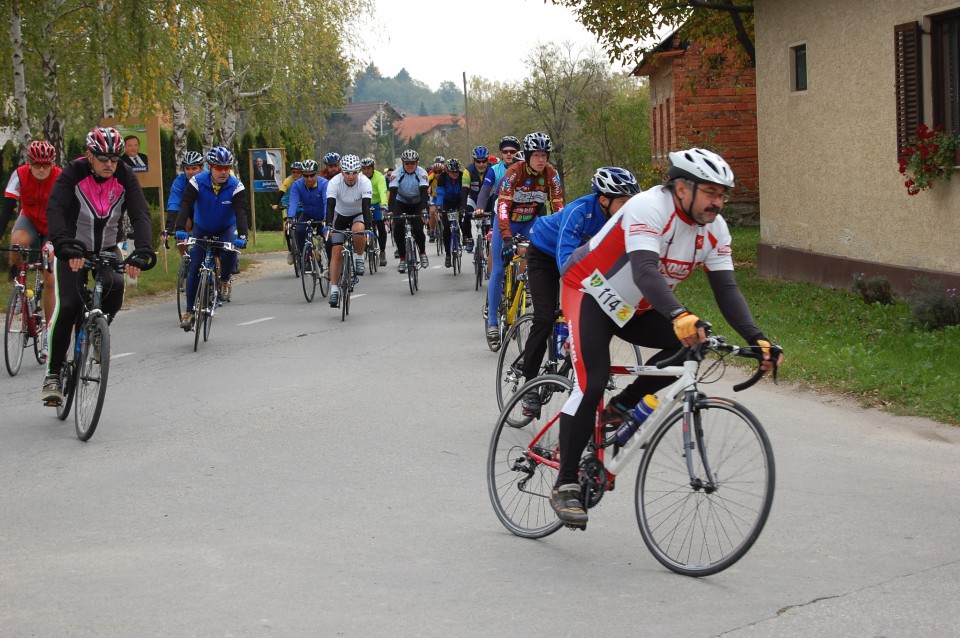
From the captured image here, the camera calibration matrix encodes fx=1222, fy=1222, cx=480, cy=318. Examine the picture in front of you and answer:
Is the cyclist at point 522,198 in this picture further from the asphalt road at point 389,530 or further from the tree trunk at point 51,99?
the tree trunk at point 51,99

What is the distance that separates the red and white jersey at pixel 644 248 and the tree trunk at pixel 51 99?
18313mm

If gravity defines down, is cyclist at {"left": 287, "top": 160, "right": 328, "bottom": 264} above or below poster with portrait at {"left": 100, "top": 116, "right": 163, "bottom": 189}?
below

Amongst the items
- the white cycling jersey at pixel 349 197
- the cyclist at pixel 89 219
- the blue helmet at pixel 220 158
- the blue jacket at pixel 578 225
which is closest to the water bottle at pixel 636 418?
the blue jacket at pixel 578 225

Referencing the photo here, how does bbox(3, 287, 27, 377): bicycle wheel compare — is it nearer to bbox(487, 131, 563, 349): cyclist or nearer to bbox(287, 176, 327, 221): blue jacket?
bbox(487, 131, 563, 349): cyclist

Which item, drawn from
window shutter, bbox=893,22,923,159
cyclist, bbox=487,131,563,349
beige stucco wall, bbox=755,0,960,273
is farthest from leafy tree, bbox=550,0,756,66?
cyclist, bbox=487,131,563,349

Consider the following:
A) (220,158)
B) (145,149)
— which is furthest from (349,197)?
(145,149)

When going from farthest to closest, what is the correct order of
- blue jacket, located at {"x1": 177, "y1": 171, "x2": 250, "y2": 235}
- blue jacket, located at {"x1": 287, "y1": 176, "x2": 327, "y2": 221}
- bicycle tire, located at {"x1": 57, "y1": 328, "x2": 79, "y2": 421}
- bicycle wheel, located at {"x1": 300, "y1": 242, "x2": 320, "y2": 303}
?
blue jacket, located at {"x1": 287, "y1": 176, "x2": 327, "y2": 221}
bicycle wheel, located at {"x1": 300, "y1": 242, "x2": 320, "y2": 303}
blue jacket, located at {"x1": 177, "y1": 171, "x2": 250, "y2": 235}
bicycle tire, located at {"x1": 57, "y1": 328, "x2": 79, "y2": 421}

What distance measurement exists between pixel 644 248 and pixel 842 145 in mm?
12437

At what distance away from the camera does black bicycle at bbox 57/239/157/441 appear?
8.20 metres

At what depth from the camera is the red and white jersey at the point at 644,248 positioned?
511 centimetres

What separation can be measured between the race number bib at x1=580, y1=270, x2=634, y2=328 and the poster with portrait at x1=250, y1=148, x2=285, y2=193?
28.0 m

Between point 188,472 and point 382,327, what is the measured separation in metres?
7.37

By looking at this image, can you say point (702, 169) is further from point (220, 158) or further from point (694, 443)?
point (220, 158)

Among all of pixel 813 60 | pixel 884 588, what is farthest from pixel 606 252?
pixel 813 60
